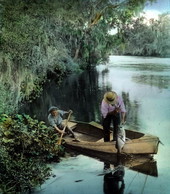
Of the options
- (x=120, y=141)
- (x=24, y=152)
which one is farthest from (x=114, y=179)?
(x=24, y=152)

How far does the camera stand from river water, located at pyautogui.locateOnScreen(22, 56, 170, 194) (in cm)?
500

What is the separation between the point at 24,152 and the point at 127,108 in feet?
11.4

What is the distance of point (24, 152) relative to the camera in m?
5.41

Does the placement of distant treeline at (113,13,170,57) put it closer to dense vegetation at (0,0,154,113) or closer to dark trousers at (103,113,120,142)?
dense vegetation at (0,0,154,113)

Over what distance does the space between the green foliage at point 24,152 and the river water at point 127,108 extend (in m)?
0.21

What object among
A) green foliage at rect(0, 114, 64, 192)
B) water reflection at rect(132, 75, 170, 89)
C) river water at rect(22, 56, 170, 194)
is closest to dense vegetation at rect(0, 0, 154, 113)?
green foliage at rect(0, 114, 64, 192)

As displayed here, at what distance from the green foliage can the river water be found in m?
0.21

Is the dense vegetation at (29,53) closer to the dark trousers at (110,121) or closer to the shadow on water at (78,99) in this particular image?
the dark trousers at (110,121)

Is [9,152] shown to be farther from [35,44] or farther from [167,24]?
[167,24]

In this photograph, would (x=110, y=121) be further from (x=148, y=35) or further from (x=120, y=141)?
(x=148, y=35)

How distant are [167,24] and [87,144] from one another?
2.27 metres

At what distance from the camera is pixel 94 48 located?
49.5 ft

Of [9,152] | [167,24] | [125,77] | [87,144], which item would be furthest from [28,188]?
[125,77]

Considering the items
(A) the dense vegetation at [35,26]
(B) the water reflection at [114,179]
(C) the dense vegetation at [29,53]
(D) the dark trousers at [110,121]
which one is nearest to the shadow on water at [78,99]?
(A) the dense vegetation at [35,26]
